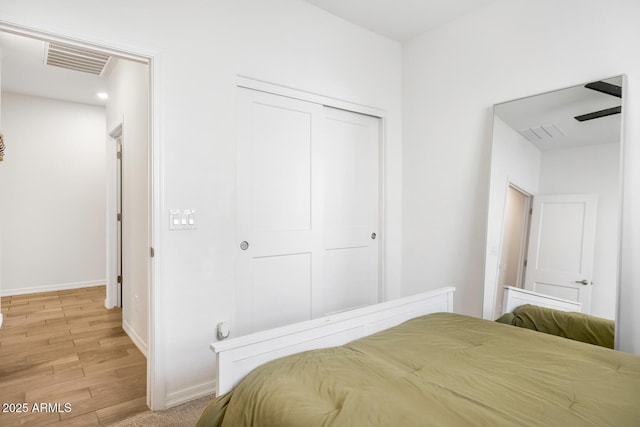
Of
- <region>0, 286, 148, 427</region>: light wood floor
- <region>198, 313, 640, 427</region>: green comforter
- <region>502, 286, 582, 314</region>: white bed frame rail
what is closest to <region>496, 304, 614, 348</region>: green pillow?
<region>502, 286, 582, 314</region>: white bed frame rail

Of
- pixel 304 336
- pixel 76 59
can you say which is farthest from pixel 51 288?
pixel 304 336

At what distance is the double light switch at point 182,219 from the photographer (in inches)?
84.5

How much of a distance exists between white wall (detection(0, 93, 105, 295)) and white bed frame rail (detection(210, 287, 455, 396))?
5.02 meters

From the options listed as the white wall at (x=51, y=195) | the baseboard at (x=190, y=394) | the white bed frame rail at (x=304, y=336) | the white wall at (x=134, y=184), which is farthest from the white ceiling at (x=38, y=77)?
the white bed frame rail at (x=304, y=336)

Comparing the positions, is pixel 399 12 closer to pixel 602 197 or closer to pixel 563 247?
pixel 602 197

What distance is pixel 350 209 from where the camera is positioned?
317cm

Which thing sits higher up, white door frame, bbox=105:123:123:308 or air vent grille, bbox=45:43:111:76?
air vent grille, bbox=45:43:111:76

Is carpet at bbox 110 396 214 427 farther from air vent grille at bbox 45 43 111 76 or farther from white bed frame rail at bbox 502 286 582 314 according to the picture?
air vent grille at bbox 45 43 111 76

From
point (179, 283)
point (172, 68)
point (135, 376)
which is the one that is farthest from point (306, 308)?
point (172, 68)

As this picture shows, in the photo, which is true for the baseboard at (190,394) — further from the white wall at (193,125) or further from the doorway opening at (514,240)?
the doorway opening at (514,240)

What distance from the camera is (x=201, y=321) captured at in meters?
2.25

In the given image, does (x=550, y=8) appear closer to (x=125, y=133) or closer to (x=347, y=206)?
(x=347, y=206)

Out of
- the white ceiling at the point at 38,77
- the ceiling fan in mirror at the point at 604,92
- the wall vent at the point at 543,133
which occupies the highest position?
the white ceiling at the point at 38,77

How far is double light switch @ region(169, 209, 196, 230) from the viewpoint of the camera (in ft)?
7.04
